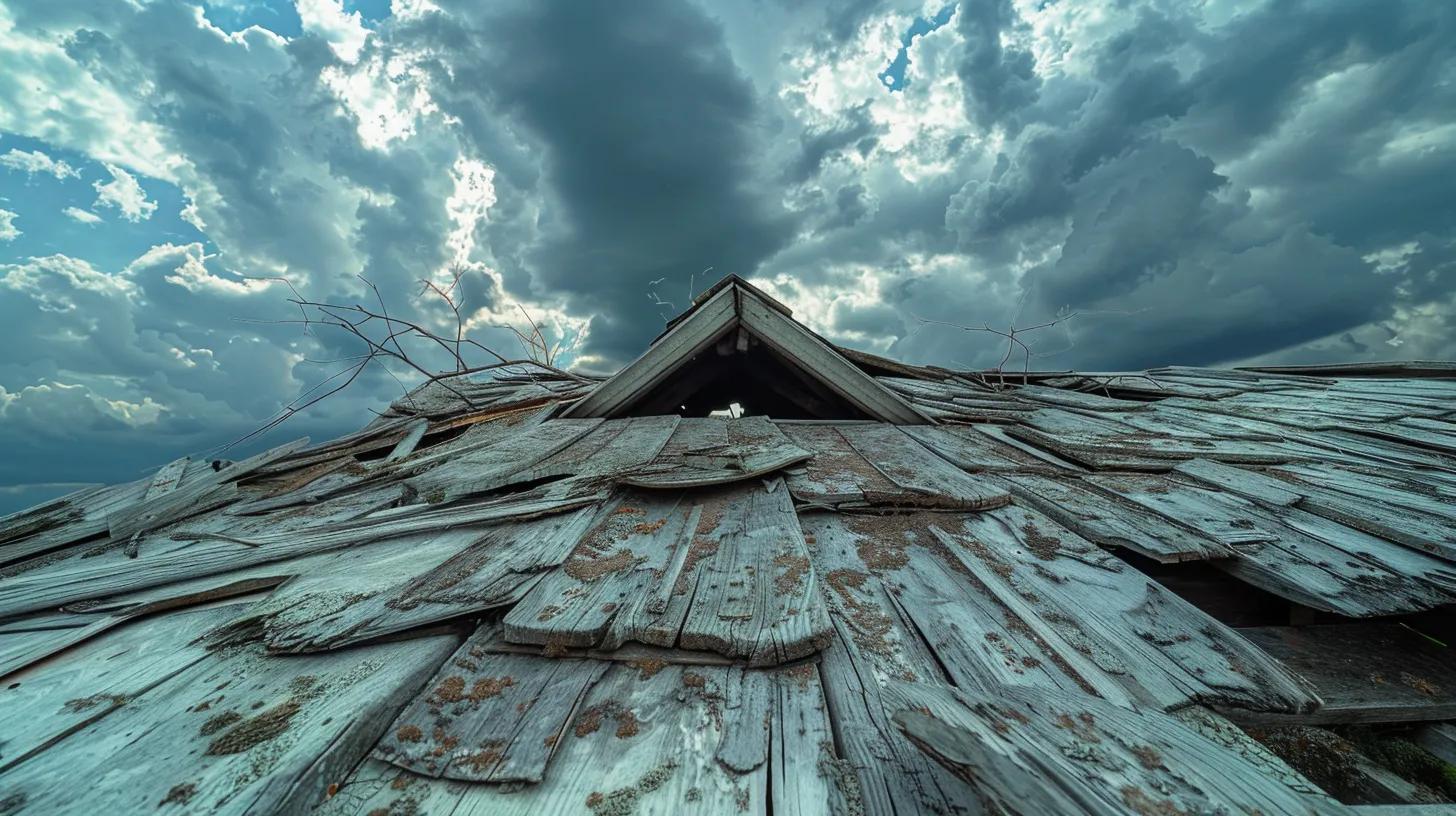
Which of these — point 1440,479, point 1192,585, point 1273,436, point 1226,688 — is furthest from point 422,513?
point 1273,436

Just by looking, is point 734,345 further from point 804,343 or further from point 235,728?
point 235,728

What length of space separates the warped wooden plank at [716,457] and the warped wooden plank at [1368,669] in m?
1.64

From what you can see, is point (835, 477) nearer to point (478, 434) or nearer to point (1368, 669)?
point (1368, 669)

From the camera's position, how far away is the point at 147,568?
6.03 feet

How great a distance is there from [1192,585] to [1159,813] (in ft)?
5.85

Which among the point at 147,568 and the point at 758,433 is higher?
the point at 758,433

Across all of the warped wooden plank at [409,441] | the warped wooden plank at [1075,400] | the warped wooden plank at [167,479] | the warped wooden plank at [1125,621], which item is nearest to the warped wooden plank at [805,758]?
the warped wooden plank at [1125,621]

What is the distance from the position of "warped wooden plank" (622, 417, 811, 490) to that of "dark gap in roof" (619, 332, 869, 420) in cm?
100

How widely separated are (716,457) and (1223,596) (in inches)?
84.7

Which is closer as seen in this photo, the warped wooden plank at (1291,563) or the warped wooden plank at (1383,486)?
the warped wooden plank at (1291,563)

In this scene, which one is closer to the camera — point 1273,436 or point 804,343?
point 1273,436

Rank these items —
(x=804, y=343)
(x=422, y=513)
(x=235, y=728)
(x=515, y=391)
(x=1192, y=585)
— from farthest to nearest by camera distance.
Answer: (x=515, y=391)
(x=804, y=343)
(x=422, y=513)
(x=1192, y=585)
(x=235, y=728)

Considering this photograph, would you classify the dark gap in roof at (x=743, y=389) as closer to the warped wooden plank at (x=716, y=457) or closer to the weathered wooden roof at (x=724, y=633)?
the warped wooden plank at (x=716, y=457)

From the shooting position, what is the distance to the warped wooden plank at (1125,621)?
47.8 inches
